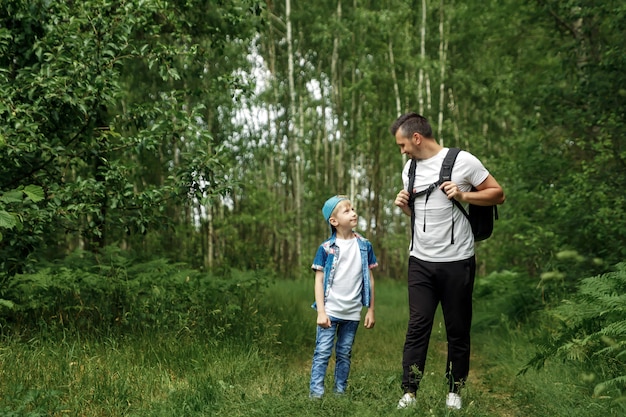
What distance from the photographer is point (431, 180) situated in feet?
16.4

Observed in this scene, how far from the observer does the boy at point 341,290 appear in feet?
17.1

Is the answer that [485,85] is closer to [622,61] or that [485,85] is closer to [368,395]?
[622,61]

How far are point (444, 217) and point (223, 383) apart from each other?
2.19 m

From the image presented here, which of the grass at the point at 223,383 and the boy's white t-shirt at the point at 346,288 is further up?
the boy's white t-shirt at the point at 346,288

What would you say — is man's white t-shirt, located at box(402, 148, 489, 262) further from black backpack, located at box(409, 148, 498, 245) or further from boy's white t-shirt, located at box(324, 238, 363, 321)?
boy's white t-shirt, located at box(324, 238, 363, 321)

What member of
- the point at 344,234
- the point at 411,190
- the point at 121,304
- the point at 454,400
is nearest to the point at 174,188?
the point at 121,304

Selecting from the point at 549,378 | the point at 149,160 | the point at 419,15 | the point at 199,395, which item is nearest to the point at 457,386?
the point at 549,378

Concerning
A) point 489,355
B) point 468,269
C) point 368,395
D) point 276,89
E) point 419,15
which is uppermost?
point 419,15

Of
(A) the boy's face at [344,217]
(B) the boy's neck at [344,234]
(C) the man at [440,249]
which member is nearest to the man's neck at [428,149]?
(C) the man at [440,249]

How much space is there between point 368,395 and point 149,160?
8885mm

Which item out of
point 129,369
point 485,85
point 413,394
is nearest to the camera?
point 413,394

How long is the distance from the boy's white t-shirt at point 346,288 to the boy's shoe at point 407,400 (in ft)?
2.47

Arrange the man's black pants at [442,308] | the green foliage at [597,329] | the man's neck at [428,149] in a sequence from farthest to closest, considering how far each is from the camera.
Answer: the man's neck at [428,149]
the man's black pants at [442,308]
the green foliage at [597,329]

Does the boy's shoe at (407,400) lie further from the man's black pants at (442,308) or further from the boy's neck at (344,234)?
the boy's neck at (344,234)
